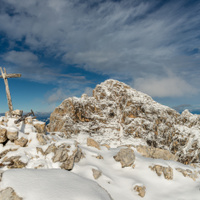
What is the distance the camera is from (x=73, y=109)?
109 metres

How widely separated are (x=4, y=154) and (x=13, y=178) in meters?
6.96

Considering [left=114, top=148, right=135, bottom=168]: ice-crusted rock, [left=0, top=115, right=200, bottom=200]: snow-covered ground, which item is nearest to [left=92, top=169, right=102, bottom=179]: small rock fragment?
[left=0, top=115, right=200, bottom=200]: snow-covered ground

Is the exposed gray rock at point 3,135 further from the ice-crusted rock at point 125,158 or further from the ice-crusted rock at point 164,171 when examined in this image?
the ice-crusted rock at point 164,171

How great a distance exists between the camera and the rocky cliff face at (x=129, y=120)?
10100 cm

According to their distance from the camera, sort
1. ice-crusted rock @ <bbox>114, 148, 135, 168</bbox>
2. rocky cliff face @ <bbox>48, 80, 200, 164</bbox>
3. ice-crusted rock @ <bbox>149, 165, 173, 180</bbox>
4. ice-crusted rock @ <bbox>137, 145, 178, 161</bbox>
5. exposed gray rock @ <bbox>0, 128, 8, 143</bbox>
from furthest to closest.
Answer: rocky cliff face @ <bbox>48, 80, 200, 164</bbox> < ice-crusted rock @ <bbox>137, 145, 178, 161</bbox> < ice-crusted rock @ <bbox>114, 148, 135, 168</bbox> < ice-crusted rock @ <bbox>149, 165, 173, 180</bbox> < exposed gray rock @ <bbox>0, 128, 8, 143</bbox>

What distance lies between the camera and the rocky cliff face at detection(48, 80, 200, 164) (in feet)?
331

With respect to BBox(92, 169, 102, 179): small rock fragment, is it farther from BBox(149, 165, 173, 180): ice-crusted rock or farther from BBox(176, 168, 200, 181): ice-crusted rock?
A: BBox(176, 168, 200, 181): ice-crusted rock

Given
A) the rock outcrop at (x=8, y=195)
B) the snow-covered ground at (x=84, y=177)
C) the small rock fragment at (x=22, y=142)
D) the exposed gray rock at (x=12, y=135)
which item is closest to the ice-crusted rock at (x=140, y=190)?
the snow-covered ground at (x=84, y=177)

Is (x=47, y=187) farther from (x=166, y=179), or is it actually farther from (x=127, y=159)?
(x=166, y=179)

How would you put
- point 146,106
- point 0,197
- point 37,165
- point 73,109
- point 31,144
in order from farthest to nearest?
point 146,106 < point 73,109 < point 31,144 < point 37,165 < point 0,197

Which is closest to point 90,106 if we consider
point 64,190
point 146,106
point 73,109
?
point 73,109

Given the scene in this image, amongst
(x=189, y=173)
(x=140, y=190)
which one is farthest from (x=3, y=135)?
(x=189, y=173)

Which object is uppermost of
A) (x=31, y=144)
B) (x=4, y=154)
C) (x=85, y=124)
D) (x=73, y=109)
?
(x=73, y=109)

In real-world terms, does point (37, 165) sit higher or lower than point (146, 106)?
lower
